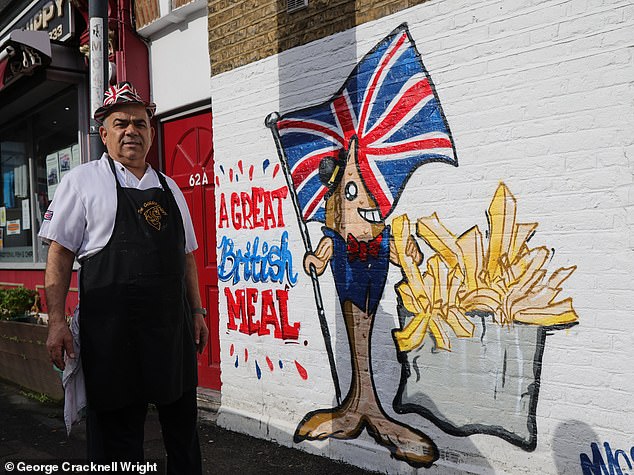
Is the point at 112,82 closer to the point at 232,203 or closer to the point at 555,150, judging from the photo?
the point at 232,203

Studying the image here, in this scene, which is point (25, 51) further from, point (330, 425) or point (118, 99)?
point (330, 425)

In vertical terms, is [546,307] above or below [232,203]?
below

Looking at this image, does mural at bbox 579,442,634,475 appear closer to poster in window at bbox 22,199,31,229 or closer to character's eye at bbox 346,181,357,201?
character's eye at bbox 346,181,357,201

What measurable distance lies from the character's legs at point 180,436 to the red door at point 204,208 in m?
2.54

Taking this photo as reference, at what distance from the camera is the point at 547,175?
10.9 feet

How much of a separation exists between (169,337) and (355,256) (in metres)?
1.55

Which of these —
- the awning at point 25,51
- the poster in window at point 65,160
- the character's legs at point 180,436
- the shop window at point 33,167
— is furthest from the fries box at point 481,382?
the poster in window at point 65,160

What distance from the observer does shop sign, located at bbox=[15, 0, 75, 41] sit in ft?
23.2

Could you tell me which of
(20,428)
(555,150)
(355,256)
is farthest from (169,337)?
(20,428)

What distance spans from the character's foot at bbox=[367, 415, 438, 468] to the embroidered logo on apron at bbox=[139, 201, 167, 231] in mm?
1940

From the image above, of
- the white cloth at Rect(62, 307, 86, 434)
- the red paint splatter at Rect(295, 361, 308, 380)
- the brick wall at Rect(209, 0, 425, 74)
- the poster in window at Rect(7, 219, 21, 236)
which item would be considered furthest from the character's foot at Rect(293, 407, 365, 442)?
the poster in window at Rect(7, 219, 21, 236)

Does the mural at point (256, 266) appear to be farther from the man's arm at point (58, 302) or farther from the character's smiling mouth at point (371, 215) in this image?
the man's arm at point (58, 302)

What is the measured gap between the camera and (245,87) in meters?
5.03

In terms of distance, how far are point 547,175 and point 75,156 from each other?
19.5 ft
